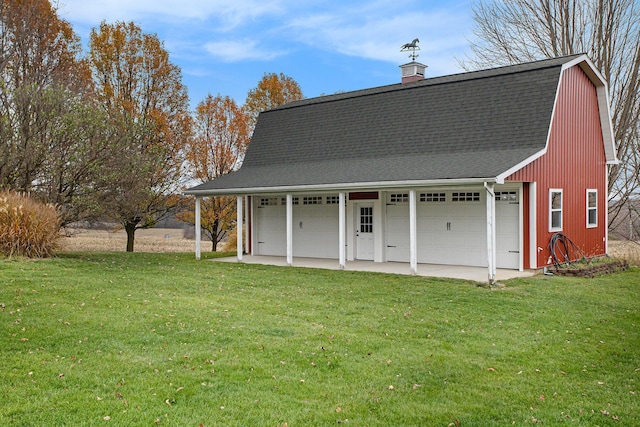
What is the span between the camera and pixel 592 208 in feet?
55.8

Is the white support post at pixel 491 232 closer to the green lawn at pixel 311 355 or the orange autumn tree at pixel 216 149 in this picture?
the green lawn at pixel 311 355

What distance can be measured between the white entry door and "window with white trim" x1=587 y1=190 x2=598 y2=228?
672 cm

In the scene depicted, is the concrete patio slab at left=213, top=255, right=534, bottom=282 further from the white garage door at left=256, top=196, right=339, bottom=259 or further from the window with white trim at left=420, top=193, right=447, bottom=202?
the window with white trim at left=420, top=193, right=447, bottom=202

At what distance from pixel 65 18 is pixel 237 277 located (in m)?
14.9

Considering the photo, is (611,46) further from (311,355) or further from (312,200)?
(311,355)

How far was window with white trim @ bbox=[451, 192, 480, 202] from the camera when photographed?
1434 cm

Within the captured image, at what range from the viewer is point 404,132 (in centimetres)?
1641

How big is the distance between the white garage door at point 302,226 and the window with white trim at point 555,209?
20.3 feet

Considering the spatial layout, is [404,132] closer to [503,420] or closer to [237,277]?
[237,277]

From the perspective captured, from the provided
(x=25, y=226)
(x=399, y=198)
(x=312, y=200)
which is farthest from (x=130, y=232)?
(x=399, y=198)

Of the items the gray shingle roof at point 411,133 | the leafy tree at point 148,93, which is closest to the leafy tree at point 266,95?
the leafy tree at point 148,93

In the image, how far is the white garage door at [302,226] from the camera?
1727 centimetres

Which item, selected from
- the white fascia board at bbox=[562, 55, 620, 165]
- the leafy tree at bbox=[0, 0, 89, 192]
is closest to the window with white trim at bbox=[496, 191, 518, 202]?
the white fascia board at bbox=[562, 55, 620, 165]

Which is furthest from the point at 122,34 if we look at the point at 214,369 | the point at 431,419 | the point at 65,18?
the point at 431,419
